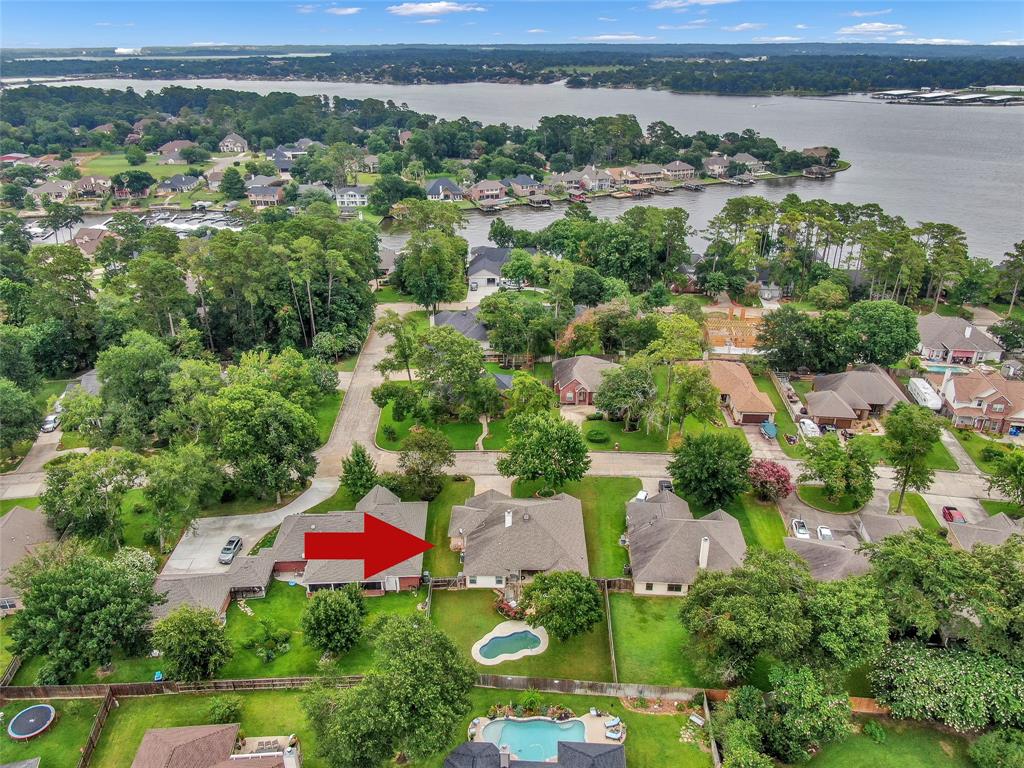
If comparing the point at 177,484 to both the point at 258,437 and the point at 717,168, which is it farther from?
the point at 717,168

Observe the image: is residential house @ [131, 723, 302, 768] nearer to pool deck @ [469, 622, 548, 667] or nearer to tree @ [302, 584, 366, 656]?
tree @ [302, 584, 366, 656]

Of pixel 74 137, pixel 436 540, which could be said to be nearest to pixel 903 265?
pixel 436 540

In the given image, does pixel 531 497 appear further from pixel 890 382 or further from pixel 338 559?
pixel 890 382

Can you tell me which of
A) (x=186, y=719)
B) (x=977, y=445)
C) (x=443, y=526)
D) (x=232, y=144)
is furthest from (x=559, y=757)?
(x=232, y=144)

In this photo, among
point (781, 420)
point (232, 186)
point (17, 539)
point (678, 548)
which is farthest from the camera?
point (232, 186)

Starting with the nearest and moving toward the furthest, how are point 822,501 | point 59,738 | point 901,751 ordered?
point 901,751, point 59,738, point 822,501

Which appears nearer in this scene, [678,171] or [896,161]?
[678,171]

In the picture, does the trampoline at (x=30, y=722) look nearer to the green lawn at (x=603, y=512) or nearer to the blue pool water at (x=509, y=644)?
the blue pool water at (x=509, y=644)
